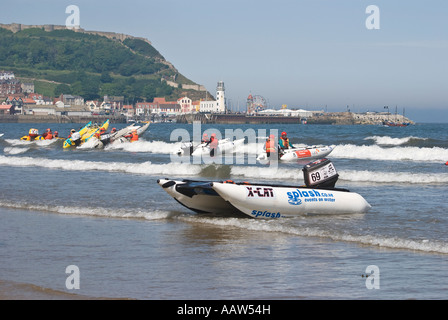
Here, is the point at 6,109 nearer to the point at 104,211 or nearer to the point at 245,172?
the point at 245,172

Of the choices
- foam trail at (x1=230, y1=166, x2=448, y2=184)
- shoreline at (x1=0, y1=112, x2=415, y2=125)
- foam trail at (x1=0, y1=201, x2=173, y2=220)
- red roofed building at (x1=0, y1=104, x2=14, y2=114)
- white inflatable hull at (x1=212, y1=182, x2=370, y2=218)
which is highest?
red roofed building at (x1=0, y1=104, x2=14, y2=114)

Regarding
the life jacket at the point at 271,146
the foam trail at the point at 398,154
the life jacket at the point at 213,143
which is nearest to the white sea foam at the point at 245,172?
the life jacket at the point at 271,146

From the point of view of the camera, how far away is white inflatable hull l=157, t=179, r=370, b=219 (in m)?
12.9

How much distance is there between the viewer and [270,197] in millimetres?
13062

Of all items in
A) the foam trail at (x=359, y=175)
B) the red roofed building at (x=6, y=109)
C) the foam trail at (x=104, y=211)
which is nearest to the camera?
the foam trail at (x=104, y=211)

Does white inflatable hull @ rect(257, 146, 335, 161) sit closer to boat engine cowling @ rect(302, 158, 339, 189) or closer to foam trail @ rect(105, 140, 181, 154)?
foam trail @ rect(105, 140, 181, 154)

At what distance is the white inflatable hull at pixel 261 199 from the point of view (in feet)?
42.3

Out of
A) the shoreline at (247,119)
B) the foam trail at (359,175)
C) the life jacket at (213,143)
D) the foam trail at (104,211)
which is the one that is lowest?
the foam trail at (104,211)

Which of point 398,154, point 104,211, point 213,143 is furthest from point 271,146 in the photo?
point 104,211

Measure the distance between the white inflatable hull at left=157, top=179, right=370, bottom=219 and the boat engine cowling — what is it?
0.28 meters

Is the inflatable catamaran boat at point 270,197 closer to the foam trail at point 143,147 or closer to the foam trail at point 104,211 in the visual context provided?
the foam trail at point 104,211

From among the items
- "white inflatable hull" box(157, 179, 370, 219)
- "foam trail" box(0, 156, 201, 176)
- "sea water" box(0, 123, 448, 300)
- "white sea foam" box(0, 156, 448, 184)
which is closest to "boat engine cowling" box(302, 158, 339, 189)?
"white inflatable hull" box(157, 179, 370, 219)
